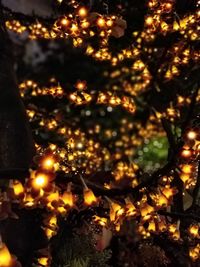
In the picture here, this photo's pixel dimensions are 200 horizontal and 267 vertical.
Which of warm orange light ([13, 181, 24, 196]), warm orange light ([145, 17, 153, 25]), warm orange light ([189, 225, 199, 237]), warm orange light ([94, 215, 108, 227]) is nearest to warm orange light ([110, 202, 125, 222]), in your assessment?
warm orange light ([13, 181, 24, 196])

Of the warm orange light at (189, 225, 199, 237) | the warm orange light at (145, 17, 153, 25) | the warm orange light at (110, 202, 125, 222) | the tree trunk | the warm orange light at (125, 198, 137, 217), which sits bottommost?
the warm orange light at (110, 202, 125, 222)

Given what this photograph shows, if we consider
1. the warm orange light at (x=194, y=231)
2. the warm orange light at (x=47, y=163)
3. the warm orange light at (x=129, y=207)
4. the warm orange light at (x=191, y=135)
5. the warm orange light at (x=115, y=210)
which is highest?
the warm orange light at (x=191, y=135)

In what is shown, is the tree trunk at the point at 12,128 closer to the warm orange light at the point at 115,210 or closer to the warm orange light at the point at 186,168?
the warm orange light at the point at 115,210

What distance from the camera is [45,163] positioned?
3680mm

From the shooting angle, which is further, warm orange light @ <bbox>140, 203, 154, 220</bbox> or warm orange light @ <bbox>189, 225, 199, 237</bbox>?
warm orange light @ <bbox>189, 225, 199, 237</bbox>

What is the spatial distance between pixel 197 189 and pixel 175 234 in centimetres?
134

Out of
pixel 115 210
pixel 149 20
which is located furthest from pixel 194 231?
pixel 149 20

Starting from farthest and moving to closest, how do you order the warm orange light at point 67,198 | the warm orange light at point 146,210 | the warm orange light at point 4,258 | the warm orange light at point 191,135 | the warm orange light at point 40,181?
the warm orange light at point 146,210, the warm orange light at point 67,198, the warm orange light at point 191,135, the warm orange light at point 40,181, the warm orange light at point 4,258

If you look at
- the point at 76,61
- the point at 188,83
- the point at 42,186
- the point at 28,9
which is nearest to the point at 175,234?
the point at 42,186

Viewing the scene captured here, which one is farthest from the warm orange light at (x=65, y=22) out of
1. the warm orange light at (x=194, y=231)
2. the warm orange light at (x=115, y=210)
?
the warm orange light at (x=194, y=231)

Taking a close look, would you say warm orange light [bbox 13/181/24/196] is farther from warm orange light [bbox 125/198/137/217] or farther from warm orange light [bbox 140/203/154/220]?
warm orange light [bbox 140/203/154/220]

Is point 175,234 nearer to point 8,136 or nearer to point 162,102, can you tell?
point 8,136

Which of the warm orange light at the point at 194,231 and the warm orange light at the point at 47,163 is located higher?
the warm orange light at the point at 47,163

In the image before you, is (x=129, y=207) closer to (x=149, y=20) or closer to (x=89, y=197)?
(x=89, y=197)
